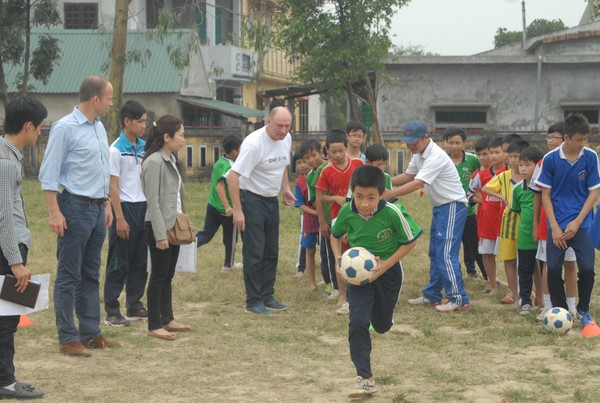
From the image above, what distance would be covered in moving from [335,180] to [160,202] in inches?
84.5

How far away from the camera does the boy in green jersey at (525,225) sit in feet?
29.7

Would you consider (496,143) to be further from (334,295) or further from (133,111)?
(133,111)

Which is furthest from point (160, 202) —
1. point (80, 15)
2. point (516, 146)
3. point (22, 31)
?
point (80, 15)

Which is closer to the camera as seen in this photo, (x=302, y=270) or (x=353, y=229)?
(x=353, y=229)

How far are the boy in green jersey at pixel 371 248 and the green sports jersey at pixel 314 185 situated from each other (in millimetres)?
2973

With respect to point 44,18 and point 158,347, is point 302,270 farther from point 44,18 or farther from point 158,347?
point 44,18

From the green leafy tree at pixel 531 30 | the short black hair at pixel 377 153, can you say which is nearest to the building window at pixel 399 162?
the short black hair at pixel 377 153

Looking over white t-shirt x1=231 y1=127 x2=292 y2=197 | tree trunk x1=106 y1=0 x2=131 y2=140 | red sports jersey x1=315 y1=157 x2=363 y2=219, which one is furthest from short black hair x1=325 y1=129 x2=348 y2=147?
tree trunk x1=106 y1=0 x2=131 y2=140

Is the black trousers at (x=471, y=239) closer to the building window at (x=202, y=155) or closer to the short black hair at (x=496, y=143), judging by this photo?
the short black hair at (x=496, y=143)

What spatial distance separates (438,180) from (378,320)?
301 centimetres

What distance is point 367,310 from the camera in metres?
6.31

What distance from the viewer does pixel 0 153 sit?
5.88m

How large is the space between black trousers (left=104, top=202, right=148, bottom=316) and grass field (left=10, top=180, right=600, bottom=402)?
0.39 meters

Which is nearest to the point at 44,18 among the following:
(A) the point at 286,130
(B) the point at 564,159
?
(A) the point at 286,130
